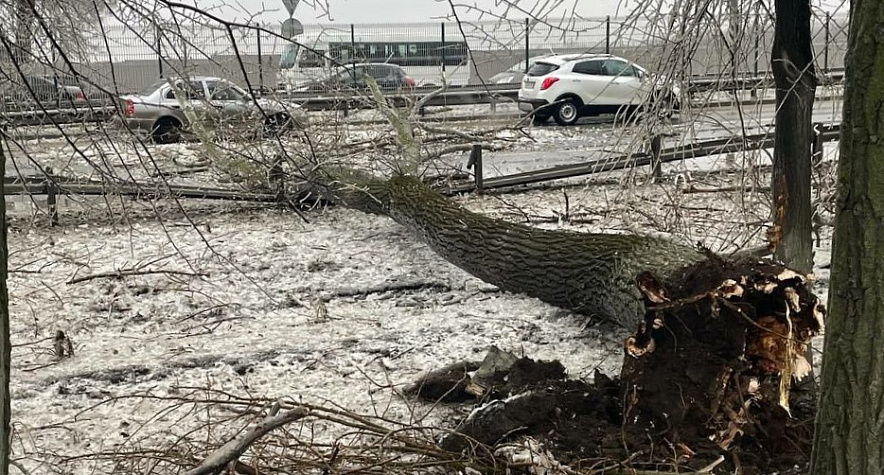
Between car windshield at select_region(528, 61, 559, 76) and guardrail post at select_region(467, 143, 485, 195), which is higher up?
car windshield at select_region(528, 61, 559, 76)

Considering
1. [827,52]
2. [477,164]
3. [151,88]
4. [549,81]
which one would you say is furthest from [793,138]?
[549,81]

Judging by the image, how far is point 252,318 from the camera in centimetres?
650

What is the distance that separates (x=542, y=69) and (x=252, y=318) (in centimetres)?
1408

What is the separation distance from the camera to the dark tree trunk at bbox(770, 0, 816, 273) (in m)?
4.47

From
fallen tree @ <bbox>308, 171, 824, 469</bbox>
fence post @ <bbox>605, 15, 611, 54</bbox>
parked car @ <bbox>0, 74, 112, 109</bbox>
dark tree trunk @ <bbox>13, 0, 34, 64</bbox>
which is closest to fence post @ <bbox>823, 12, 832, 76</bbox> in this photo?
fence post @ <bbox>605, 15, 611, 54</bbox>

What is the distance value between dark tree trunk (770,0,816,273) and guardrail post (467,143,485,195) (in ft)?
19.7

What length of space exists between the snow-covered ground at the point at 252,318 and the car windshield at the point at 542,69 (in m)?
9.81

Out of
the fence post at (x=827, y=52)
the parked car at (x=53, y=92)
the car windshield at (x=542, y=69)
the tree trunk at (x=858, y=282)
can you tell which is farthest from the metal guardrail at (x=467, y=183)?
the car windshield at (x=542, y=69)

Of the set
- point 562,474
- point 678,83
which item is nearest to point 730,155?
point 678,83

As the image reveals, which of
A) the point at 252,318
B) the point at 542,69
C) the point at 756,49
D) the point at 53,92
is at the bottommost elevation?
the point at 252,318

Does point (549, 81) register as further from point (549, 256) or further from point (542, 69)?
point (549, 256)

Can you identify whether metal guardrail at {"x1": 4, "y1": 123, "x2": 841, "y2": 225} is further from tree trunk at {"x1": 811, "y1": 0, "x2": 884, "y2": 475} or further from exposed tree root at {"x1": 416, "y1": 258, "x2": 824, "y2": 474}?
tree trunk at {"x1": 811, "y1": 0, "x2": 884, "y2": 475}

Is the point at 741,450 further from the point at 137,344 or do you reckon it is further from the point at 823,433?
the point at 137,344

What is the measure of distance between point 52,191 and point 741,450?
774 cm
